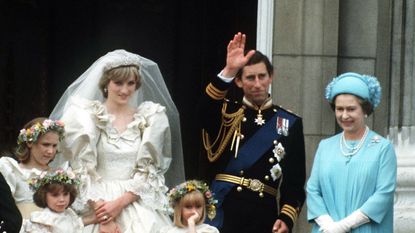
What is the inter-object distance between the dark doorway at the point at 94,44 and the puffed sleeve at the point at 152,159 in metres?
4.22

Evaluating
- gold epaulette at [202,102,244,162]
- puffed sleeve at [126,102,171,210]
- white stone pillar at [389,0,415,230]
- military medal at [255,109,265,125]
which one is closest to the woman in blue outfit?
military medal at [255,109,265,125]

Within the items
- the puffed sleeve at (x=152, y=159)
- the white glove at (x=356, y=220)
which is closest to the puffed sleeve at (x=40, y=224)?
the puffed sleeve at (x=152, y=159)

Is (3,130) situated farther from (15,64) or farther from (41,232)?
(41,232)

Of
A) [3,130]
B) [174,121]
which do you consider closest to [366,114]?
[174,121]

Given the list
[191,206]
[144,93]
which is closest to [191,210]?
[191,206]

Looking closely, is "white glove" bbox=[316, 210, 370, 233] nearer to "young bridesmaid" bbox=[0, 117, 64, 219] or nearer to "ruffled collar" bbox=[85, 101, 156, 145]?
"ruffled collar" bbox=[85, 101, 156, 145]

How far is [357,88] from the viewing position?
9.94 meters

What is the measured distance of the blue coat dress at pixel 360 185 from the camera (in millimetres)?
9789

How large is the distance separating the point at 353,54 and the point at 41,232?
3.56 metres

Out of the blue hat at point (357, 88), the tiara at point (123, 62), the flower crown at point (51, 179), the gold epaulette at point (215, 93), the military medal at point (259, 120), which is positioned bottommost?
the flower crown at point (51, 179)

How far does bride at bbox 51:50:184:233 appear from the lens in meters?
10.4

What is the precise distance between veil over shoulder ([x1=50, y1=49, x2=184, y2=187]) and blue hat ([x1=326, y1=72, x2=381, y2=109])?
1.31m

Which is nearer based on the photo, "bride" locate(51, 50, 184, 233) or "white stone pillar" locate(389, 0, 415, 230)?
"bride" locate(51, 50, 184, 233)

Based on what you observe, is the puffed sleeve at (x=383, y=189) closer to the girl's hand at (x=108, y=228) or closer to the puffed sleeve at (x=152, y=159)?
the puffed sleeve at (x=152, y=159)
